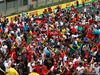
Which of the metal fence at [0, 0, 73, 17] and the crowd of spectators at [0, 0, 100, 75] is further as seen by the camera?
the metal fence at [0, 0, 73, 17]

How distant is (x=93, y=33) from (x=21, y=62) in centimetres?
804

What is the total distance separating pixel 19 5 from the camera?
84.1 ft

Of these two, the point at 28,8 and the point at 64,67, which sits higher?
the point at 28,8

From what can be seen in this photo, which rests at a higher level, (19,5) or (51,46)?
(19,5)

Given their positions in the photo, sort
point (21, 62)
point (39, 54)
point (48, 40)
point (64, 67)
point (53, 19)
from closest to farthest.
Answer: point (64, 67) < point (21, 62) < point (39, 54) < point (48, 40) < point (53, 19)

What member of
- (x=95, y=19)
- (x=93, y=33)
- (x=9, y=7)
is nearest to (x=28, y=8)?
(x=9, y=7)

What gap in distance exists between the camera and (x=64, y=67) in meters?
11.8

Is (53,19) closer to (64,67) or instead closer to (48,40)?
(48,40)

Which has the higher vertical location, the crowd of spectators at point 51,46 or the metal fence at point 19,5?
the metal fence at point 19,5

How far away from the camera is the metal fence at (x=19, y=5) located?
2414 cm

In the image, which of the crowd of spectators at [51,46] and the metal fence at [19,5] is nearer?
the crowd of spectators at [51,46]

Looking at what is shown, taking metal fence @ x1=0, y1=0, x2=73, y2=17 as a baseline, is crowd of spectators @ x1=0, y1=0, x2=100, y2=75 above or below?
below

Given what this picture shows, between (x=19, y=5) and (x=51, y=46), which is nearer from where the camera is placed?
(x=51, y=46)

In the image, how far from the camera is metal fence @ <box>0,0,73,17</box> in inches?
951
